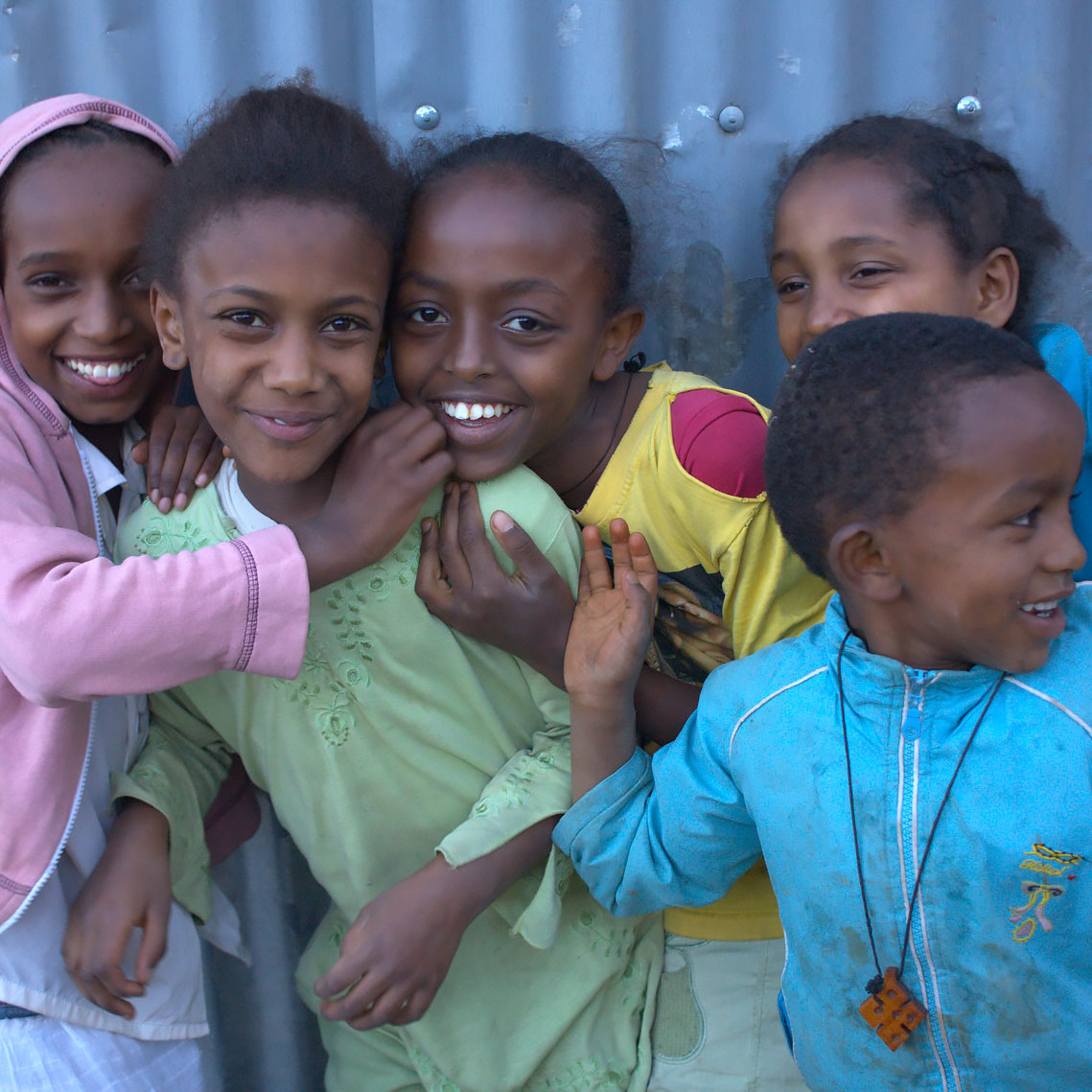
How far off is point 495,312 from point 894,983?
3.53 feet

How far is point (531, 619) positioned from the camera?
162cm

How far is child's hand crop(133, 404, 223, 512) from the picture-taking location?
1.67 meters

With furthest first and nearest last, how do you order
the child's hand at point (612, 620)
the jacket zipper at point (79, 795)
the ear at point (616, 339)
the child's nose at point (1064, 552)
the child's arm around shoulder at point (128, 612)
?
the ear at point (616, 339)
the child's hand at point (612, 620)
the jacket zipper at point (79, 795)
the child's arm around shoulder at point (128, 612)
the child's nose at point (1064, 552)

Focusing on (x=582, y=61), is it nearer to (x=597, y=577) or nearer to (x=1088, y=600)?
(x=597, y=577)

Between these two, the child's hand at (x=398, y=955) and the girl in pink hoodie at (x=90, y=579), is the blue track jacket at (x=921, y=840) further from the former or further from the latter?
the girl in pink hoodie at (x=90, y=579)

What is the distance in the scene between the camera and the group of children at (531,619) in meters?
1.28

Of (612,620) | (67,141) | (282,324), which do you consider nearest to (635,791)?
(612,620)

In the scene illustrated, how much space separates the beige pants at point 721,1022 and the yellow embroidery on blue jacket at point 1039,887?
0.51 m

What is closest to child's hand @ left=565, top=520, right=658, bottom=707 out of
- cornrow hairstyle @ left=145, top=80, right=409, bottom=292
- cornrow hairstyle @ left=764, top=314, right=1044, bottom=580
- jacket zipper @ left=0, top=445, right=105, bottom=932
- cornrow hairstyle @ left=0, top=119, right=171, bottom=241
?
cornrow hairstyle @ left=764, top=314, right=1044, bottom=580

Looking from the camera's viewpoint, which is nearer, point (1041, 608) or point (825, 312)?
point (1041, 608)

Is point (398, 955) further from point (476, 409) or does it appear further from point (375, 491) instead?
point (476, 409)

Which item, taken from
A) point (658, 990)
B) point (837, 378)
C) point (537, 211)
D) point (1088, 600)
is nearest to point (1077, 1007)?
point (1088, 600)

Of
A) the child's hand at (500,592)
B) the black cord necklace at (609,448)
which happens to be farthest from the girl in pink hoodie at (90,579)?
the black cord necklace at (609,448)

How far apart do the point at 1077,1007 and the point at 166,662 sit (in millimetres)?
1186
